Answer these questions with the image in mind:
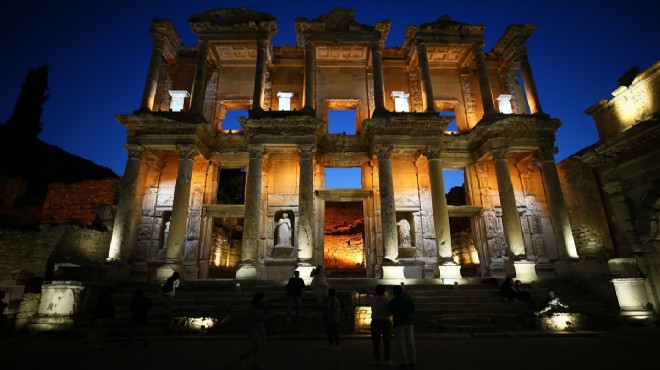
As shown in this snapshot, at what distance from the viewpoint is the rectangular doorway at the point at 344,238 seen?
2419cm

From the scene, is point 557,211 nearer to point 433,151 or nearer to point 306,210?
point 433,151

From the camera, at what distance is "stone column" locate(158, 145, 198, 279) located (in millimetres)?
13414

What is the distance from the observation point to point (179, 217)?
Result: 1416 centimetres

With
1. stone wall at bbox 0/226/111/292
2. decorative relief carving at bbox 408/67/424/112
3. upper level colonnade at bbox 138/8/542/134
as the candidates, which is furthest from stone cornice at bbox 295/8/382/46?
stone wall at bbox 0/226/111/292

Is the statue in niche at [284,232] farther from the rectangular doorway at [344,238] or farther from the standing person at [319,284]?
the rectangular doorway at [344,238]

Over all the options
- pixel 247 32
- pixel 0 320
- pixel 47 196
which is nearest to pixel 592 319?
pixel 0 320

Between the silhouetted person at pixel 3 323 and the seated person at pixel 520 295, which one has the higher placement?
the seated person at pixel 520 295

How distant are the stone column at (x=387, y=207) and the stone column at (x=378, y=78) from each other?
2104mm

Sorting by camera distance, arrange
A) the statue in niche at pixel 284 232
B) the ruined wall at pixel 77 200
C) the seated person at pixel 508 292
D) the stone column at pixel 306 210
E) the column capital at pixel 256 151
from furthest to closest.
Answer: the ruined wall at pixel 77 200
the statue in niche at pixel 284 232
the column capital at pixel 256 151
the stone column at pixel 306 210
the seated person at pixel 508 292

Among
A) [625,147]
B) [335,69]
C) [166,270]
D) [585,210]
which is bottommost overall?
[166,270]


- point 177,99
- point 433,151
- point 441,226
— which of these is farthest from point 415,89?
point 177,99

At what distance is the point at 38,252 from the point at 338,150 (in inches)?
540

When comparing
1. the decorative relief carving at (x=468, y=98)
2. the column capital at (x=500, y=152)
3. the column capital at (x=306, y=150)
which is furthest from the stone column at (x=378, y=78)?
the column capital at (x=500, y=152)

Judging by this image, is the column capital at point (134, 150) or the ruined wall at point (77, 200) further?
the ruined wall at point (77, 200)
